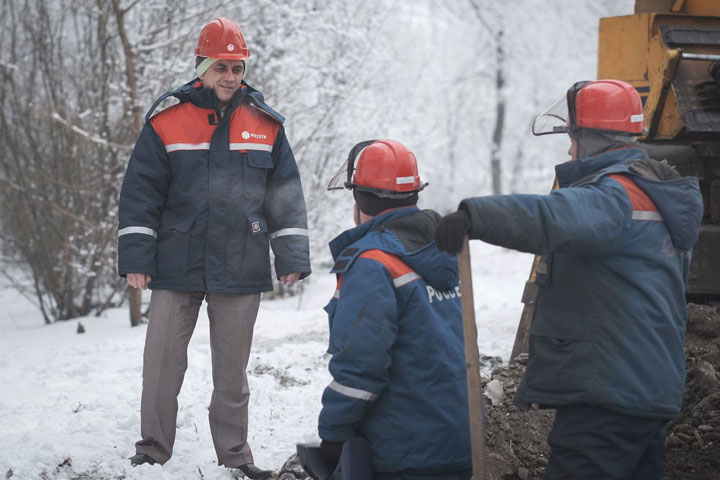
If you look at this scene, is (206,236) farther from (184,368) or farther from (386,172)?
(386,172)

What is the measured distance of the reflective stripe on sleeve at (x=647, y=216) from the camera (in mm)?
2561

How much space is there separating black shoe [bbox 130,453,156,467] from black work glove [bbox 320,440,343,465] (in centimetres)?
141

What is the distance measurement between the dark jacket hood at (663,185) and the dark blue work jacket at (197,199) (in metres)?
1.68

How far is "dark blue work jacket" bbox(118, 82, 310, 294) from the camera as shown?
12.1 feet

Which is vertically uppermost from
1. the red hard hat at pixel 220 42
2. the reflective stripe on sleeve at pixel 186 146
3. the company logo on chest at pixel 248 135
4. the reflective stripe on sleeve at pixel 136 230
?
the red hard hat at pixel 220 42

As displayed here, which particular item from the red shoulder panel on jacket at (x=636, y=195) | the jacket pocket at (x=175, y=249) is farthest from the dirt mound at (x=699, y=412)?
the jacket pocket at (x=175, y=249)

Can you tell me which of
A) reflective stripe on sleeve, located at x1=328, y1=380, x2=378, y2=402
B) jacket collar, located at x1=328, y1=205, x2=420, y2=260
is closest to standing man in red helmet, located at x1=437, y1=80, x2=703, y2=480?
jacket collar, located at x1=328, y1=205, x2=420, y2=260

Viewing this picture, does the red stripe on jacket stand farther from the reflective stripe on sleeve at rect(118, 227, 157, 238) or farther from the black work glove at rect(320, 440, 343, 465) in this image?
the black work glove at rect(320, 440, 343, 465)

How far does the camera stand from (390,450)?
261 cm

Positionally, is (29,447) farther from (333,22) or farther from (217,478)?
(333,22)

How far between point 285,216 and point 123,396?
6.40ft

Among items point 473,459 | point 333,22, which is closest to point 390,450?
point 473,459

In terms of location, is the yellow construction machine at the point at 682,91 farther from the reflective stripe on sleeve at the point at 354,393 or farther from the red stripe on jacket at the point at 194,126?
the reflective stripe on sleeve at the point at 354,393

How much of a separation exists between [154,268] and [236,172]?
0.60 meters
